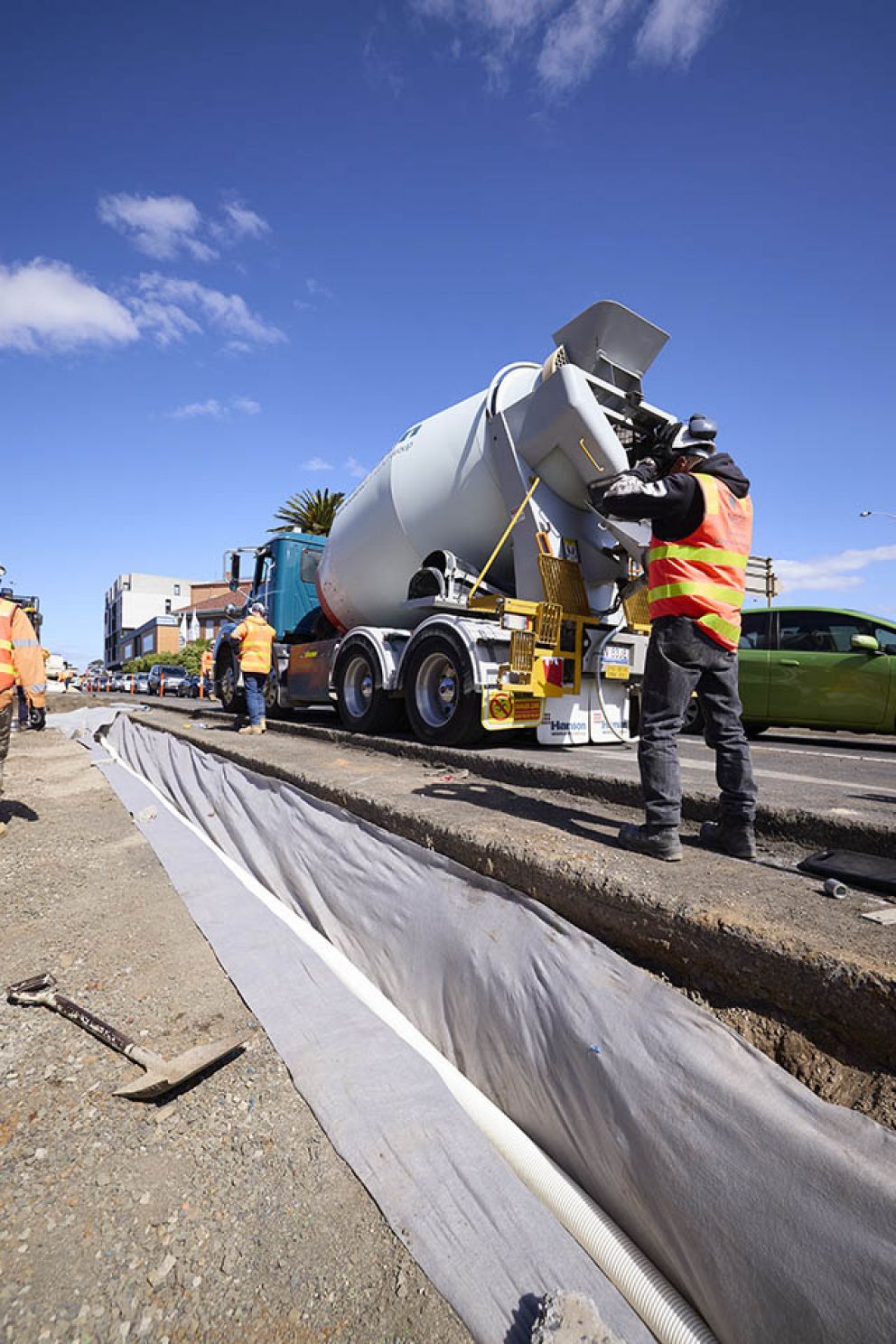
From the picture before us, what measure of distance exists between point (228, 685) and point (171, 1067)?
30.9ft

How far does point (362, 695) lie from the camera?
7070 millimetres

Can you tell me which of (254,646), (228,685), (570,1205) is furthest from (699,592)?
(228,685)

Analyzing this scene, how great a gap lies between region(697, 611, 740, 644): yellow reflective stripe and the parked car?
92.6 feet

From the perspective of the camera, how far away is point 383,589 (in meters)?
7.07

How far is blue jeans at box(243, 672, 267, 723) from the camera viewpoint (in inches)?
317

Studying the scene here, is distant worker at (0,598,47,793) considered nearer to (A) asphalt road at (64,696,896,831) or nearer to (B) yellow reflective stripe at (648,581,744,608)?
(A) asphalt road at (64,696,896,831)

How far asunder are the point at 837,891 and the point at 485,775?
2777 millimetres

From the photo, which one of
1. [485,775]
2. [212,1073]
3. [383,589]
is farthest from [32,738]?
[212,1073]

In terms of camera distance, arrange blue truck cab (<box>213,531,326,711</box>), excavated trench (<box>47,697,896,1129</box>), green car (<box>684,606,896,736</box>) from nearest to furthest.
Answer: excavated trench (<box>47,697,896,1129</box>), green car (<box>684,606,896,736</box>), blue truck cab (<box>213,531,326,711</box>)

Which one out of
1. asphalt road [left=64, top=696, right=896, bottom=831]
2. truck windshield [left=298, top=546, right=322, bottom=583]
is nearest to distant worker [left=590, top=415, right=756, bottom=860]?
asphalt road [left=64, top=696, right=896, bottom=831]

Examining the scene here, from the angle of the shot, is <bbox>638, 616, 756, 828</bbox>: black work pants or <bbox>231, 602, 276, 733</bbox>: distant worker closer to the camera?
<bbox>638, 616, 756, 828</bbox>: black work pants

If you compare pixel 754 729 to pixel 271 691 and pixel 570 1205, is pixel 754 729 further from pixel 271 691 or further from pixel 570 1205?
pixel 570 1205

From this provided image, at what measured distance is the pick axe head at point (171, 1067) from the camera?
6.28 ft

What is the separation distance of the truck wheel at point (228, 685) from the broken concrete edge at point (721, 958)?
27.8 feet
